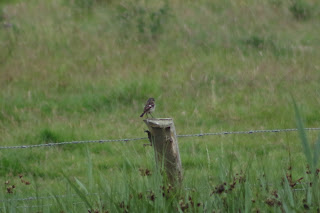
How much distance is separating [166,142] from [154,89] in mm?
4863

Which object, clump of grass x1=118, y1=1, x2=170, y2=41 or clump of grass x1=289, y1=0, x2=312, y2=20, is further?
clump of grass x1=289, y1=0, x2=312, y2=20

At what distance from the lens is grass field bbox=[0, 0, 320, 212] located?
→ 17.0ft

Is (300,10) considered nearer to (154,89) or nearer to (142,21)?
(142,21)

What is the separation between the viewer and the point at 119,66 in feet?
34.0

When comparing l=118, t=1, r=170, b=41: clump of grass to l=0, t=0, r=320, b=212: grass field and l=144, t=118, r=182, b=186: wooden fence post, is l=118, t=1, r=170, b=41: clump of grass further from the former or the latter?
l=144, t=118, r=182, b=186: wooden fence post

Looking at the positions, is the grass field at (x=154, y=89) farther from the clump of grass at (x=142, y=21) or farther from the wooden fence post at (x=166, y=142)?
the wooden fence post at (x=166, y=142)

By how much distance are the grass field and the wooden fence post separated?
38 centimetres

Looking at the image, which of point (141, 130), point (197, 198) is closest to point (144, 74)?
point (141, 130)

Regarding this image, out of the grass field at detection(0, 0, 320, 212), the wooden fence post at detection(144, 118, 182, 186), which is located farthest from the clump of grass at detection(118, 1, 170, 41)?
the wooden fence post at detection(144, 118, 182, 186)

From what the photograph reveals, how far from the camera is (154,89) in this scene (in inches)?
361

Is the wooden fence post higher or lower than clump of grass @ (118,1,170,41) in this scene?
lower

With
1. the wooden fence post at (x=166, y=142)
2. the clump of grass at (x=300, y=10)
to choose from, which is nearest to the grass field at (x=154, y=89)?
the clump of grass at (x=300, y=10)

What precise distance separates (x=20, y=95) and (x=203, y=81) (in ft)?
9.59

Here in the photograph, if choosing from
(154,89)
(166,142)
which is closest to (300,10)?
(154,89)
